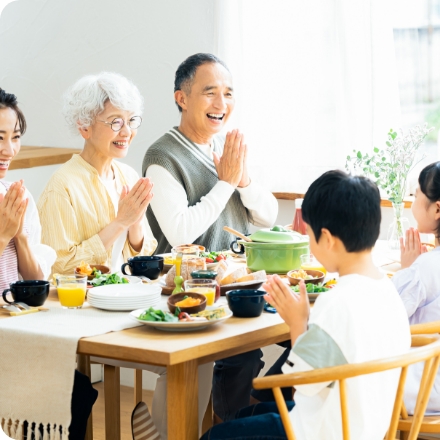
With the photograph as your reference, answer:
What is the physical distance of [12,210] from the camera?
219 centimetres

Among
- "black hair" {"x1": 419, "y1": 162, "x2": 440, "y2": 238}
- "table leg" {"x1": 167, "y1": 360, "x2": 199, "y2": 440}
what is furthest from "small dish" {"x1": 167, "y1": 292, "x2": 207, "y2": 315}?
"black hair" {"x1": 419, "y1": 162, "x2": 440, "y2": 238}

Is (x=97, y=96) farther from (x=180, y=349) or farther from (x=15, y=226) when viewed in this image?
(x=180, y=349)

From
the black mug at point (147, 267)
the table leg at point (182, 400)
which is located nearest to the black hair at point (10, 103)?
the black mug at point (147, 267)

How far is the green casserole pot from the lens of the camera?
7.97 ft

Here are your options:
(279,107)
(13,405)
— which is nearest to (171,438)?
(13,405)

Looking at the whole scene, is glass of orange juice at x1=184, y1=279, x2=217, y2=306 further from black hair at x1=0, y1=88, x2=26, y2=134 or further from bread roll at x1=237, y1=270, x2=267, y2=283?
black hair at x1=0, y1=88, x2=26, y2=134

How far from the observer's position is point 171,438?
1.75 metres

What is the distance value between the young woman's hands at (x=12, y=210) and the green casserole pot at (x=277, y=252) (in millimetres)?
696

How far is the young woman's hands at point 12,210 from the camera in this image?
85.4 inches

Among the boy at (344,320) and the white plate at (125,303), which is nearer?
the boy at (344,320)

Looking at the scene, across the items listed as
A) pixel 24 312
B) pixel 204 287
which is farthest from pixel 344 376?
pixel 24 312

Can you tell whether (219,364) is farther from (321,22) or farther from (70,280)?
(321,22)

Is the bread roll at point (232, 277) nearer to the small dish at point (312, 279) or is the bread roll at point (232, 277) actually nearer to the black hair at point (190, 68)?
the small dish at point (312, 279)

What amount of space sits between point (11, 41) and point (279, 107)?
1.88m
